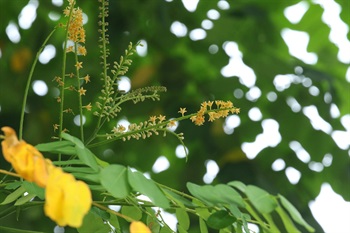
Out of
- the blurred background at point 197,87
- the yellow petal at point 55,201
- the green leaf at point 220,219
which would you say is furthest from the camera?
the blurred background at point 197,87

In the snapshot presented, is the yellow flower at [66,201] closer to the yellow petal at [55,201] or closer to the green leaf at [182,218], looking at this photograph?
the yellow petal at [55,201]

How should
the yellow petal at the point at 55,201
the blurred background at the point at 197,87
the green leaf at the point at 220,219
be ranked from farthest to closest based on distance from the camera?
1. the blurred background at the point at 197,87
2. the green leaf at the point at 220,219
3. the yellow petal at the point at 55,201

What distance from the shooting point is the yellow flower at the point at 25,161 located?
0.27 meters

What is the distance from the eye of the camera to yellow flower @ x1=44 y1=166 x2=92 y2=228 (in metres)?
0.26

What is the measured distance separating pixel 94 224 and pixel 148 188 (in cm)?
9

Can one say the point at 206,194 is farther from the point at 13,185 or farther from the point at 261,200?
the point at 13,185

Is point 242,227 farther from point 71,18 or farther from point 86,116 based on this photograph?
point 86,116

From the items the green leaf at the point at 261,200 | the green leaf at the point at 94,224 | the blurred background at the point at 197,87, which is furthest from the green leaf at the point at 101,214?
the blurred background at the point at 197,87

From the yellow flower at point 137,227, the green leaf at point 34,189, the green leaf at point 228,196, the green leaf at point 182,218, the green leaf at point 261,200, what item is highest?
the yellow flower at point 137,227

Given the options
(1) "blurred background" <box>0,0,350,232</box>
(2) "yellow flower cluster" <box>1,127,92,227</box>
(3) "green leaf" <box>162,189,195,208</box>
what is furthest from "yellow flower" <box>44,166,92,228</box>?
(1) "blurred background" <box>0,0,350,232</box>

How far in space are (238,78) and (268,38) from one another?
95 mm

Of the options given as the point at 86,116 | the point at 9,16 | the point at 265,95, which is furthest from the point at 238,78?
the point at 9,16

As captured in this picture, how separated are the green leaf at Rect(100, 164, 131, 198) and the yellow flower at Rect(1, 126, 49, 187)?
4 cm

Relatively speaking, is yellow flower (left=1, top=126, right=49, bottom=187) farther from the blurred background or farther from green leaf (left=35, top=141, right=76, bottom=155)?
Result: the blurred background
